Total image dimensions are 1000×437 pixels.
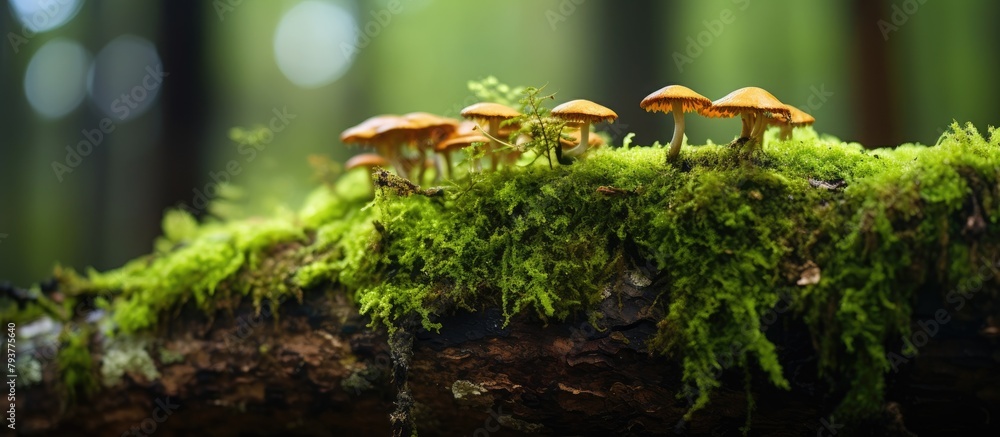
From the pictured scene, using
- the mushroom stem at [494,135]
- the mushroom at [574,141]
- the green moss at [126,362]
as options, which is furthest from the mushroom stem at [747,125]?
the green moss at [126,362]

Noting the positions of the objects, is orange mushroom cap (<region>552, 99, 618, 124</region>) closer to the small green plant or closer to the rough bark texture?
the small green plant

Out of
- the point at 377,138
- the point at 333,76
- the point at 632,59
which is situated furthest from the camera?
the point at 333,76

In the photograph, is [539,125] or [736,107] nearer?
[736,107]

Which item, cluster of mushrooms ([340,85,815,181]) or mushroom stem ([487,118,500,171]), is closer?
cluster of mushrooms ([340,85,815,181])

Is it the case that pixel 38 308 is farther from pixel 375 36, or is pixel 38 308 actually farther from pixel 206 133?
pixel 375 36

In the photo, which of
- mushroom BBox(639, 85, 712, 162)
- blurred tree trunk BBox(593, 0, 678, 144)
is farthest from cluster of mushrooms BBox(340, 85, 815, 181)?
blurred tree trunk BBox(593, 0, 678, 144)

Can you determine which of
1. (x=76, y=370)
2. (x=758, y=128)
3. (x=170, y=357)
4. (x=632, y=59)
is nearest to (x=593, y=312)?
(x=758, y=128)

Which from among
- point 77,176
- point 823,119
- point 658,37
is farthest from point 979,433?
point 77,176

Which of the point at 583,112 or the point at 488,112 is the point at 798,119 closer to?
the point at 583,112
